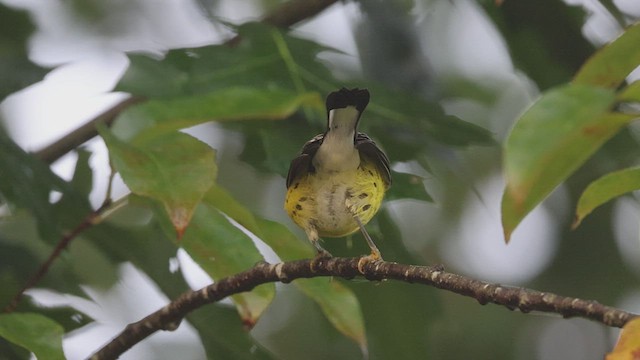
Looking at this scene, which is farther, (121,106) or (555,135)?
(121,106)

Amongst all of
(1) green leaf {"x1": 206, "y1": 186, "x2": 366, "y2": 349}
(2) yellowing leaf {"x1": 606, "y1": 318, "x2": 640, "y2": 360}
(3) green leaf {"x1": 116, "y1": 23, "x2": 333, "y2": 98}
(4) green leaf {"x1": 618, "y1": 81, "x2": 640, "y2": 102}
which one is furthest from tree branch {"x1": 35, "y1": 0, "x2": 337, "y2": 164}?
(2) yellowing leaf {"x1": 606, "y1": 318, "x2": 640, "y2": 360}

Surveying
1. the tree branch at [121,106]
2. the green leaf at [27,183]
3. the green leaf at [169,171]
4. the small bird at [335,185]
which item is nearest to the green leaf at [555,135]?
the green leaf at [169,171]

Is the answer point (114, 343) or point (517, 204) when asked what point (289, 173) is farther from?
point (517, 204)

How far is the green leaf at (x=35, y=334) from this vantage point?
1.21 m

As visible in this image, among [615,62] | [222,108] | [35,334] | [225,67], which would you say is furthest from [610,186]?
[225,67]

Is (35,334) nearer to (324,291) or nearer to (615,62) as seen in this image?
(324,291)

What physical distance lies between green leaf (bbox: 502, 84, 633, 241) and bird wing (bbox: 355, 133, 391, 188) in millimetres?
669

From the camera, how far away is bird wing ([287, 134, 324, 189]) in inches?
59.8

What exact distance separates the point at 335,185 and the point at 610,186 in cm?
57

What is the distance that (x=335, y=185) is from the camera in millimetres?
1545

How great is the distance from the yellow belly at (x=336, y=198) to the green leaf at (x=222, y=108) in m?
0.42

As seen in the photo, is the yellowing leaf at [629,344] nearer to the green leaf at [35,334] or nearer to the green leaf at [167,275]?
the green leaf at [35,334]

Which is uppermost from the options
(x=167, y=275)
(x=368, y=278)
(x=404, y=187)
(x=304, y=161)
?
(x=368, y=278)

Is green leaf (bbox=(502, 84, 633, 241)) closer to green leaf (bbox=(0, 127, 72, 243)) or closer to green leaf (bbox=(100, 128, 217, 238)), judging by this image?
green leaf (bbox=(100, 128, 217, 238))
